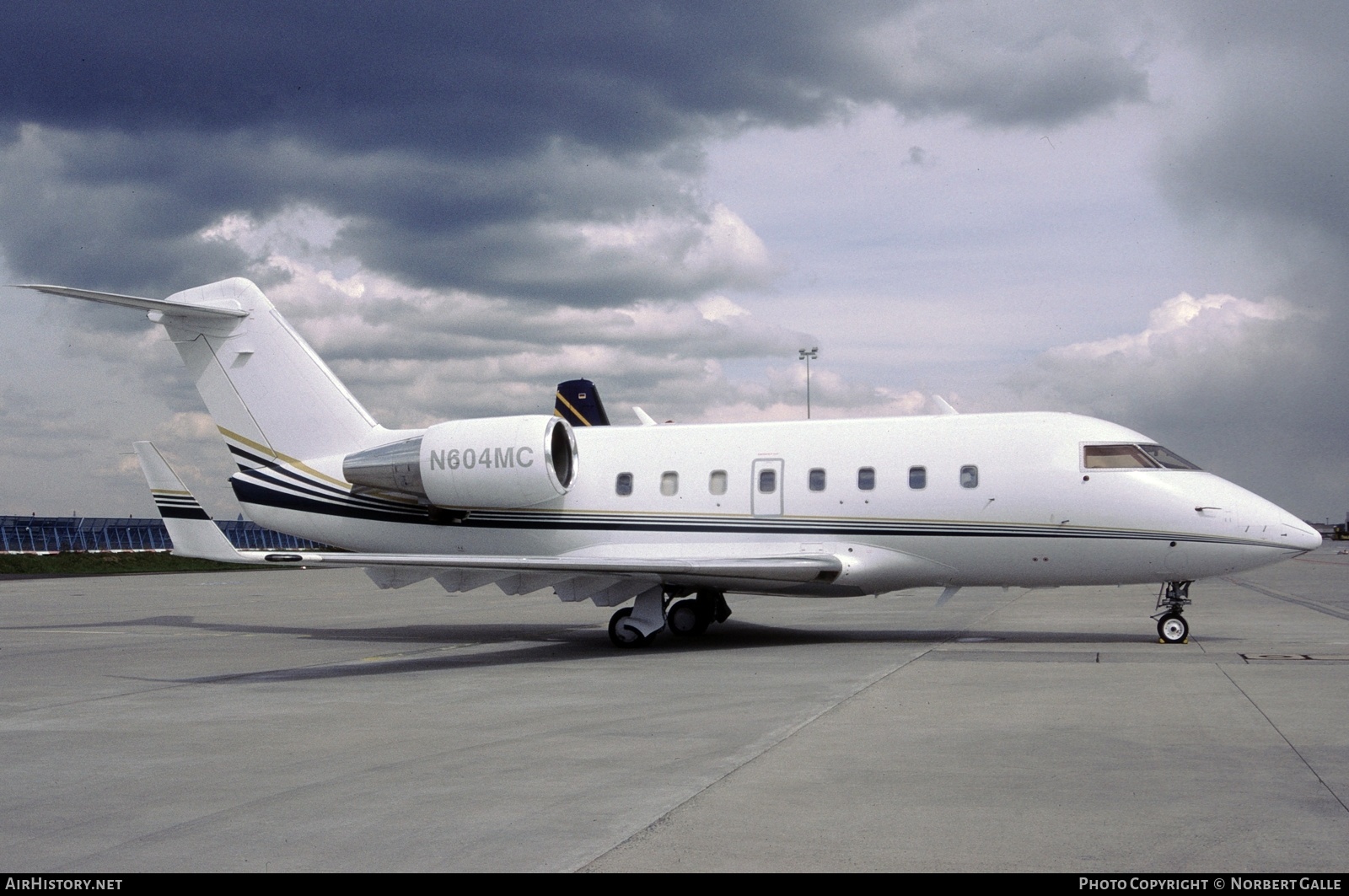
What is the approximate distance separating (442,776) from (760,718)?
3193mm

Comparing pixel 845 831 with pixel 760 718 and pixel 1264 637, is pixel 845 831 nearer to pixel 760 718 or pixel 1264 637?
pixel 760 718

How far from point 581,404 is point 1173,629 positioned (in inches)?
902

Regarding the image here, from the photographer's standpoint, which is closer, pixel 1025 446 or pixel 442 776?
pixel 442 776

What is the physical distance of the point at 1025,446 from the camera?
53.7 ft

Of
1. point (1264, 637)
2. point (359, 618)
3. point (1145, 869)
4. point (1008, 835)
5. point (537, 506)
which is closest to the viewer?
point (1145, 869)

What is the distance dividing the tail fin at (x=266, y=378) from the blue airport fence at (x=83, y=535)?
4059 cm

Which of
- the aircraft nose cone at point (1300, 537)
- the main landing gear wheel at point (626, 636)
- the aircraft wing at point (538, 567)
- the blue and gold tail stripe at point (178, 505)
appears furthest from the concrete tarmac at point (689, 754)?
the blue and gold tail stripe at point (178, 505)

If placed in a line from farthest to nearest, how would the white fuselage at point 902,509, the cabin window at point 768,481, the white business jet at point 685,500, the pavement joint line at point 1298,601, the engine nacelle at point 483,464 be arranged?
the pavement joint line at point 1298,601 < the engine nacelle at point 483,464 < the cabin window at point 768,481 < the white business jet at point 685,500 < the white fuselage at point 902,509

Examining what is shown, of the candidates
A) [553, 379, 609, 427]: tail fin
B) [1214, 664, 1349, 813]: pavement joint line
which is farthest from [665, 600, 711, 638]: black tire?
[553, 379, 609, 427]: tail fin

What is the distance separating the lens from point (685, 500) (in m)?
17.7

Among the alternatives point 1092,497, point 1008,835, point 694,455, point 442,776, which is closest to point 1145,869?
point 1008,835

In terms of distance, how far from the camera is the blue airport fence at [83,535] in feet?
199

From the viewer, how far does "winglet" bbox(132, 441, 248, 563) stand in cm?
1589

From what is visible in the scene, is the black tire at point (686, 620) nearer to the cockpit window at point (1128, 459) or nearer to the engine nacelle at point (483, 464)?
the engine nacelle at point (483, 464)
